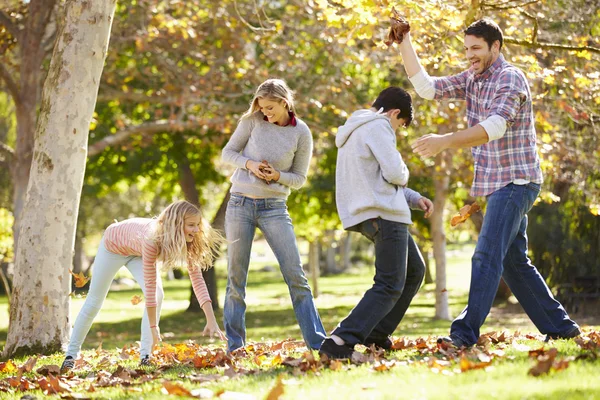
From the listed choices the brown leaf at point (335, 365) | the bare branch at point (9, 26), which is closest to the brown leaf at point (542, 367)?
the brown leaf at point (335, 365)

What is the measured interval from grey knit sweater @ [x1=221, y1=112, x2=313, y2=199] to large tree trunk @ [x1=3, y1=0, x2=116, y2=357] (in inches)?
107

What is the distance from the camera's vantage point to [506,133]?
592cm

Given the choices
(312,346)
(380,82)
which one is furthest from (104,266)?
(380,82)

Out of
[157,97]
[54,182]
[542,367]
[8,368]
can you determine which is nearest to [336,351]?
[542,367]

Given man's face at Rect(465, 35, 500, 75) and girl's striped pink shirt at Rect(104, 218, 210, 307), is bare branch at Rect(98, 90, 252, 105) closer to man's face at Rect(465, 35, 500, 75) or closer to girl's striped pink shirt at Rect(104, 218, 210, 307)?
girl's striped pink shirt at Rect(104, 218, 210, 307)

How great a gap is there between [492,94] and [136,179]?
61.1ft

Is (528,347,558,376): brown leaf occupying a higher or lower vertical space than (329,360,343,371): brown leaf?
higher

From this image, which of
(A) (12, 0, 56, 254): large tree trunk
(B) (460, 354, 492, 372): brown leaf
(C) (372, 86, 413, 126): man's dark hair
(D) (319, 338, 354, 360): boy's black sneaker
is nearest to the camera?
(B) (460, 354, 492, 372): brown leaf

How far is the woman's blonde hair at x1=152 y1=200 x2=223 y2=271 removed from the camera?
6258 millimetres

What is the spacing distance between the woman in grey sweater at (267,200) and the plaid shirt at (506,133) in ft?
4.54

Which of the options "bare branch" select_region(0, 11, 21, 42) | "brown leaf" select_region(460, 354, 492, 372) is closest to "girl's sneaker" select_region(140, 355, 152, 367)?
"brown leaf" select_region(460, 354, 492, 372)

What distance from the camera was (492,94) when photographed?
5.94m

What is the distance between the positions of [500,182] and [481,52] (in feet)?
3.03

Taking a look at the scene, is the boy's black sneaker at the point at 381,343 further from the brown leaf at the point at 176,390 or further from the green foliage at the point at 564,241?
the green foliage at the point at 564,241
